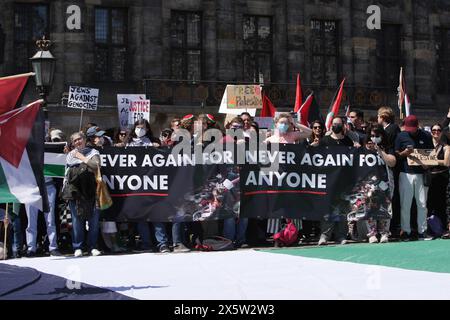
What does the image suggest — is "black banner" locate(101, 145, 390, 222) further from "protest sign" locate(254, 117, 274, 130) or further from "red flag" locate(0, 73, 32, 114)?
"protest sign" locate(254, 117, 274, 130)

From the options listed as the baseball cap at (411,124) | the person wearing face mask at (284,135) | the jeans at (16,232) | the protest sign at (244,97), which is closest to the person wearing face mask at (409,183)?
the baseball cap at (411,124)

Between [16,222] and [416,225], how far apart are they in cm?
592

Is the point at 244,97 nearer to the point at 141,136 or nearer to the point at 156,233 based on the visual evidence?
the point at 141,136

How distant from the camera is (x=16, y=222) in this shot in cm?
1377

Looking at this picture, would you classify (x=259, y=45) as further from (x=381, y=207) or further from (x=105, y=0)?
(x=381, y=207)

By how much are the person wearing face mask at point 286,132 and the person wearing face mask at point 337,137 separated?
1.10 ft

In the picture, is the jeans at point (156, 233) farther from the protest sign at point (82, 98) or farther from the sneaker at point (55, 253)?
the protest sign at point (82, 98)

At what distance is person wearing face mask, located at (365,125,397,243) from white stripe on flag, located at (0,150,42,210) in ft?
20.0

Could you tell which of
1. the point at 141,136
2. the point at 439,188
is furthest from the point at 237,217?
the point at 439,188

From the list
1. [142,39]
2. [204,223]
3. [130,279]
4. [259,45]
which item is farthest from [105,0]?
[130,279]

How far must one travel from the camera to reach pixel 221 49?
3092 centimetres

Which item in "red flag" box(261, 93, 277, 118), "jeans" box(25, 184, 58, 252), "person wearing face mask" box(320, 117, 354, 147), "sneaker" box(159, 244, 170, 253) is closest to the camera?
"jeans" box(25, 184, 58, 252)

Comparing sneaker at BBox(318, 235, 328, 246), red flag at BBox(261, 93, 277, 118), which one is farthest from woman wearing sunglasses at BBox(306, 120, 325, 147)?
red flag at BBox(261, 93, 277, 118)

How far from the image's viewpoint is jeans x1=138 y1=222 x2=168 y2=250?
46.3 ft
